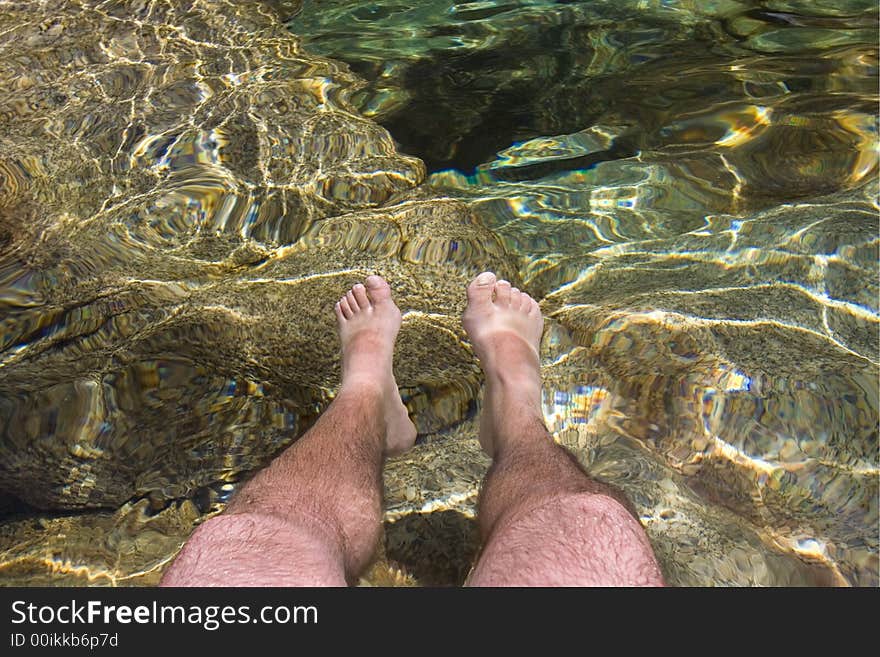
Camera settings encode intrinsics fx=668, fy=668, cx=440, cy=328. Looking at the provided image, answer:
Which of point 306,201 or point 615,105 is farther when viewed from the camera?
point 615,105

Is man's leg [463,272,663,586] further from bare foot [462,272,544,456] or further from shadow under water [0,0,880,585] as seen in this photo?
shadow under water [0,0,880,585]

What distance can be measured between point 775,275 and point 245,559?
2271mm

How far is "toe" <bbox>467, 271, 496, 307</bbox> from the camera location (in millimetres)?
2772

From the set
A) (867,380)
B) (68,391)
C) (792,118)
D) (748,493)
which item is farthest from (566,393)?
(792,118)

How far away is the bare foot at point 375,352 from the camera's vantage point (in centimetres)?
244

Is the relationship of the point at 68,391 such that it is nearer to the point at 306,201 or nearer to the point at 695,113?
the point at 306,201

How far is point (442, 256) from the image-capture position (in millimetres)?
2918

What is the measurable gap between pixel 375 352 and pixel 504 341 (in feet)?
1.62

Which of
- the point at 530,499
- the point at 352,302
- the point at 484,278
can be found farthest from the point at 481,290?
the point at 530,499

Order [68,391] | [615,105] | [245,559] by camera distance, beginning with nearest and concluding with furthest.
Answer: [245,559], [68,391], [615,105]

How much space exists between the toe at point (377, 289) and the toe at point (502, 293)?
46 centimetres

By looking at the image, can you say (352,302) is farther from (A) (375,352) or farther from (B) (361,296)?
(A) (375,352)

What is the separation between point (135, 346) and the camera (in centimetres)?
261

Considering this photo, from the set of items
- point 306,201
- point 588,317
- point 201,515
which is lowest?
point 201,515
